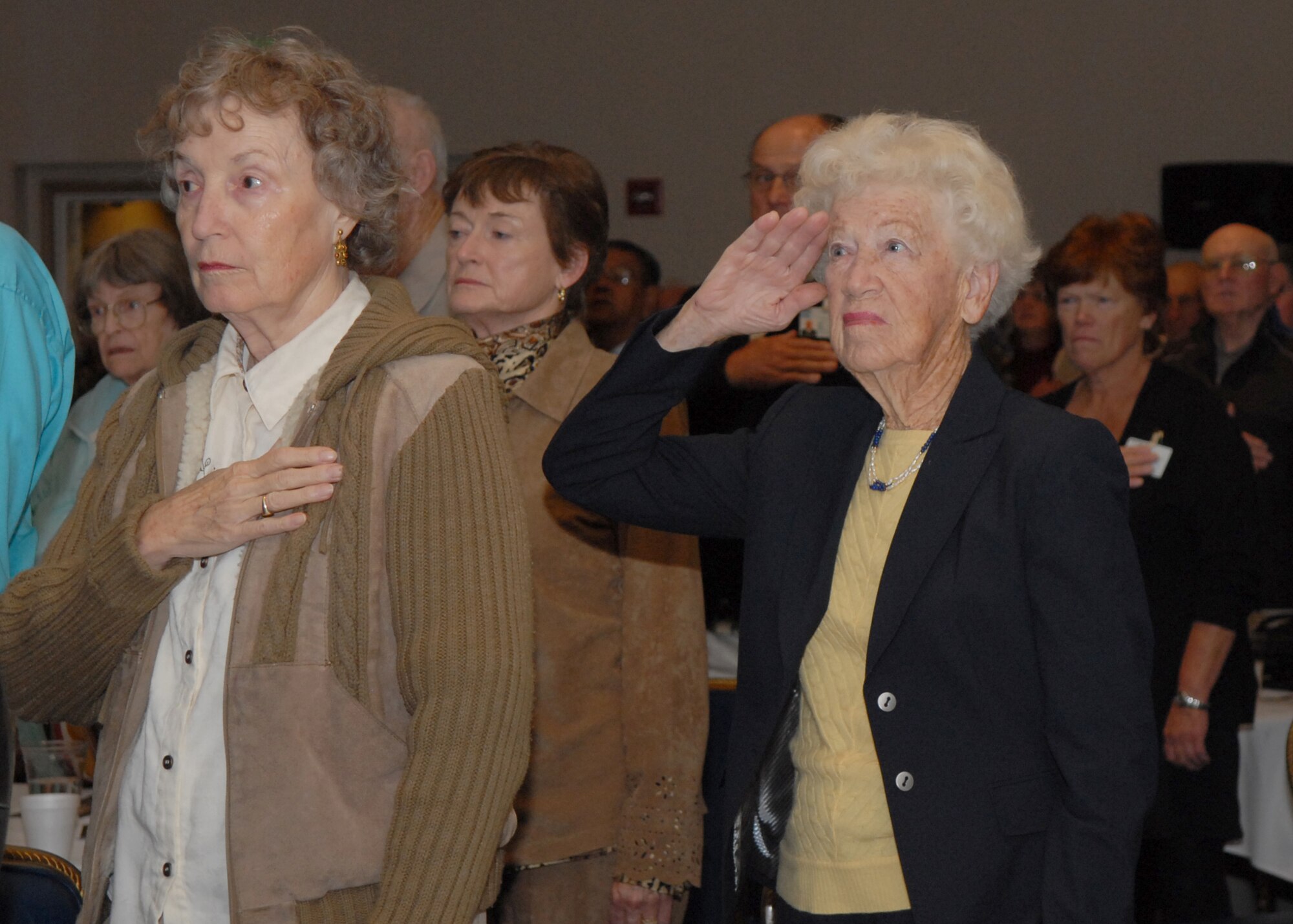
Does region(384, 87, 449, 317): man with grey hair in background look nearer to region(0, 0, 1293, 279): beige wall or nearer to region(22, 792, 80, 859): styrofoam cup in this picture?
region(22, 792, 80, 859): styrofoam cup

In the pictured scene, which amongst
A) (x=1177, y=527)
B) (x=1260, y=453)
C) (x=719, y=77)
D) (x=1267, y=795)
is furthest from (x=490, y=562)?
(x=719, y=77)

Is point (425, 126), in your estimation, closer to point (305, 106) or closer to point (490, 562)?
point (305, 106)

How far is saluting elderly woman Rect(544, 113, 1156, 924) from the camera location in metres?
1.65

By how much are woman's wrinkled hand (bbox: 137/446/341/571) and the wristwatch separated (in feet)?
7.51

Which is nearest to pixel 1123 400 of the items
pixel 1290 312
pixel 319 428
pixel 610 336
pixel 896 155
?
pixel 896 155

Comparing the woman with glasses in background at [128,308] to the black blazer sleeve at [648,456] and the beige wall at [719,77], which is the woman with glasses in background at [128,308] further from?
the beige wall at [719,77]

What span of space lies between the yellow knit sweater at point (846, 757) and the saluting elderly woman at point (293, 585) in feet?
1.37

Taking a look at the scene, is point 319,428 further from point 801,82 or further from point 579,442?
point 801,82

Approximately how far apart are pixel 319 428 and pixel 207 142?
0.36 meters

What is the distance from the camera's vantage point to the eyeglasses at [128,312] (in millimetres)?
3367

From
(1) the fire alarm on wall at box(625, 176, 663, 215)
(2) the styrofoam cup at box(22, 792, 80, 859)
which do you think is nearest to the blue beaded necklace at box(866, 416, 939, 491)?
(2) the styrofoam cup at box(22, 792, 80, 859)

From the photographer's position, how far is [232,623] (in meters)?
1.54

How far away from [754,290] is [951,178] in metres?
0.29

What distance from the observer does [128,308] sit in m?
3.39
